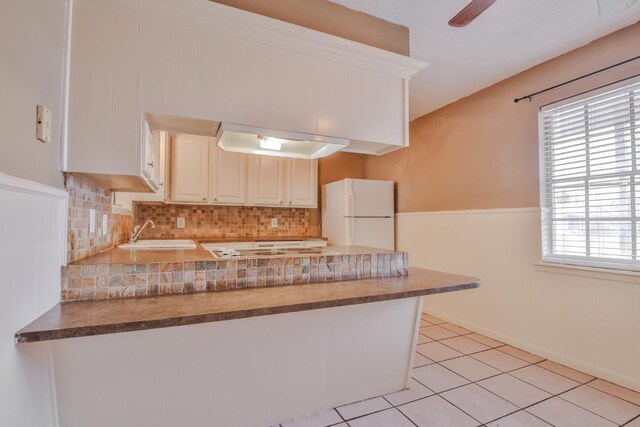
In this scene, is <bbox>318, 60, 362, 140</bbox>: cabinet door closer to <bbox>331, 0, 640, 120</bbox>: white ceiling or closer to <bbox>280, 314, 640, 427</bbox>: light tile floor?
<bbox>331, 0, 640, 120</bbox>: white ceiling

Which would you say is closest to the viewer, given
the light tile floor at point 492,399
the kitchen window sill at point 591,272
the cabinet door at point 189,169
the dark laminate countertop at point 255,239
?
the light tile floor at point 492,399

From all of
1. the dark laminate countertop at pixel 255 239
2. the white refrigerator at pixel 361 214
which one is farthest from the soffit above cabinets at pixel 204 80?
the dark laminate countertop at pixel 255 239

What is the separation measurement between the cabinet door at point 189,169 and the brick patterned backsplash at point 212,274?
247cm

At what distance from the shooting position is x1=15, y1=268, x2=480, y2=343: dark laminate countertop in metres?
1.02

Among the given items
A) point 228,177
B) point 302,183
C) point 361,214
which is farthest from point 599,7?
point 228,177

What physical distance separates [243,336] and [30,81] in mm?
1358

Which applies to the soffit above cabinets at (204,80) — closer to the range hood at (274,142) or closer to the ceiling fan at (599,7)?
the range hood at (274,142)

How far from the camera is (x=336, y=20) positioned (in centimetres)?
203

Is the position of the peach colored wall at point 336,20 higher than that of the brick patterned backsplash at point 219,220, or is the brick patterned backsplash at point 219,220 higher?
the peach colored wall at point 336,20

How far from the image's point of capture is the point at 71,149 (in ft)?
4.53

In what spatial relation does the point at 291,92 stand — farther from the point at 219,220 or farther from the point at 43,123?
the point at 219,220

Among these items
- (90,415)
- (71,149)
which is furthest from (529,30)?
(90,415)

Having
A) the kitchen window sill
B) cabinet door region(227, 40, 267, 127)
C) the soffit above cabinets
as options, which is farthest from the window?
cabinet door region(227, 40, 267, 127)

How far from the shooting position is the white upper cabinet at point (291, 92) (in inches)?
69.9
